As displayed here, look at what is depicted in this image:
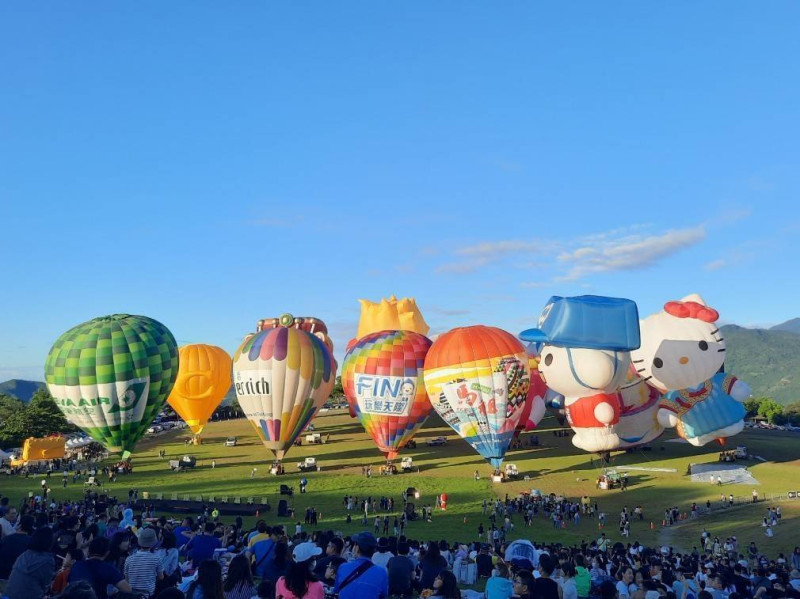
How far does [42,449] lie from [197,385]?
11.1 meters

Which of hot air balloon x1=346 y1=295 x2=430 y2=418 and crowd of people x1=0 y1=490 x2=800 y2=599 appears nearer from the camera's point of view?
crowd of people x1=0 y1=490 x2=800 y2=599

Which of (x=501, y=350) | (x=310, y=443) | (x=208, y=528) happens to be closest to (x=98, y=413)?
(x=310, y=443)

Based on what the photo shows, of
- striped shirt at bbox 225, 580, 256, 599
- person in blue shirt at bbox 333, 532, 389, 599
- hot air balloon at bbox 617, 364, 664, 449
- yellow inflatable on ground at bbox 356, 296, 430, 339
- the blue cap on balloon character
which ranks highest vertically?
yellow inflatable on ground at bbox 356, 296, 430, 339

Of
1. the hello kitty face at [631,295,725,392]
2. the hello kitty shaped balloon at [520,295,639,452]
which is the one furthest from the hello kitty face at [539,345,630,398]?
the hello kitty face at [631,295,725,392]

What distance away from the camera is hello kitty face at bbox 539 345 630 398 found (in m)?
32.6

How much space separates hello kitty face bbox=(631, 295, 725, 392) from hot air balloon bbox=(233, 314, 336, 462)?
18.2 m

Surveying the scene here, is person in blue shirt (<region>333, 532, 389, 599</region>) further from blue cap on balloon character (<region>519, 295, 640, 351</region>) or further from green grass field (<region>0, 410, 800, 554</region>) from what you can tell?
blue cap on balloon character (<region>519, 295, 640, 351</region>)

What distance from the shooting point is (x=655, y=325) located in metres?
36.6

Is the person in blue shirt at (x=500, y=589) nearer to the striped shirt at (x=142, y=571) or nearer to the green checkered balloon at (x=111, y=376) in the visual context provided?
the striped shirt at (x=142, y=571)

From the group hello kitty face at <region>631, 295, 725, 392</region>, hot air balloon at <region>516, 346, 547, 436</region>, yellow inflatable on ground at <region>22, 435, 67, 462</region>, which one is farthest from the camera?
yellow inflatable on ground at <region>22, 435, 67, 462</region>

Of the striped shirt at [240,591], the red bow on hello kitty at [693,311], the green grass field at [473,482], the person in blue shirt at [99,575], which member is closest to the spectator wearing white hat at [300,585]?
the striped shirt at [240,591]

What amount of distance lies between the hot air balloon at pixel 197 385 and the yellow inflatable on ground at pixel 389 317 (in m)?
12.2

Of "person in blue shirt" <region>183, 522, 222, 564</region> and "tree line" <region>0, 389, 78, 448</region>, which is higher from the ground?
"tree line" <region>0, 389, 78, 448</region>

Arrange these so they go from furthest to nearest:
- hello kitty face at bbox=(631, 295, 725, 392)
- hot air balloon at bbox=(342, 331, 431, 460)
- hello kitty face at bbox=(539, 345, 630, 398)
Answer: hot air balloon at bbox=(342, 331, 431, 460), hello kitty face at bbox=(631, 295, 725, 392), hello kitty face at bbox=(539, 345, 630, 398)
